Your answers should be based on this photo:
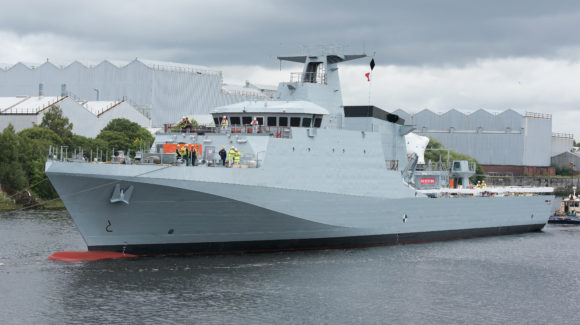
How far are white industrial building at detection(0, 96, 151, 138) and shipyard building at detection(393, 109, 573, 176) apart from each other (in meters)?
31.5

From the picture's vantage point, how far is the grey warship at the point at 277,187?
24828 millimetres

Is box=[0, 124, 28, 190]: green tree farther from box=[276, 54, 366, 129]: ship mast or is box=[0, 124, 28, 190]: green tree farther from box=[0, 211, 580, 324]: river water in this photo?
box=[276, 54, 366, 129]: ship mast

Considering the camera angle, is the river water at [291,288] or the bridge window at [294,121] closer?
the river water at [291,288]

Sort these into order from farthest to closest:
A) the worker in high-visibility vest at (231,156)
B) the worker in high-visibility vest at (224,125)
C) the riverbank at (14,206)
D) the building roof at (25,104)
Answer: the building roof at (25,104) < the riverbank at (14,206) < the worker in high-visibility vest at (224,125) < the worker in high-visibility vest at (231,156)

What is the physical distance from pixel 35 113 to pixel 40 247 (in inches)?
1430

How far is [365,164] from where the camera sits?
3062cm

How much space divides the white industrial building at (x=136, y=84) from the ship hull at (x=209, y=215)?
46.0m

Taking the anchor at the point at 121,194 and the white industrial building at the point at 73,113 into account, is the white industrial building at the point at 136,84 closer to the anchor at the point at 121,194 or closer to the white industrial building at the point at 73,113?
the white industrial building at the point at 73,113

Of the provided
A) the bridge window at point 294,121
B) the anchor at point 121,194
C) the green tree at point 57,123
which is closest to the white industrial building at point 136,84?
the green tree at point 57,123

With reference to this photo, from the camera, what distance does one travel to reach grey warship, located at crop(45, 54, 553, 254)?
81.5ft

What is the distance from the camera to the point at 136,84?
2918 inches

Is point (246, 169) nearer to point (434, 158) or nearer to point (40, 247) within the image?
point (40, 247)

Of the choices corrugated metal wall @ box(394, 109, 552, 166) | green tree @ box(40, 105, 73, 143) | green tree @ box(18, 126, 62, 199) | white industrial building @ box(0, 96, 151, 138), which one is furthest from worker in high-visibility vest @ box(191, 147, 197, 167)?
corrugated metal wall @ box(394, 109, 552, 166)

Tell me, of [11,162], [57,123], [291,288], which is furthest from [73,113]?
[291,288]
